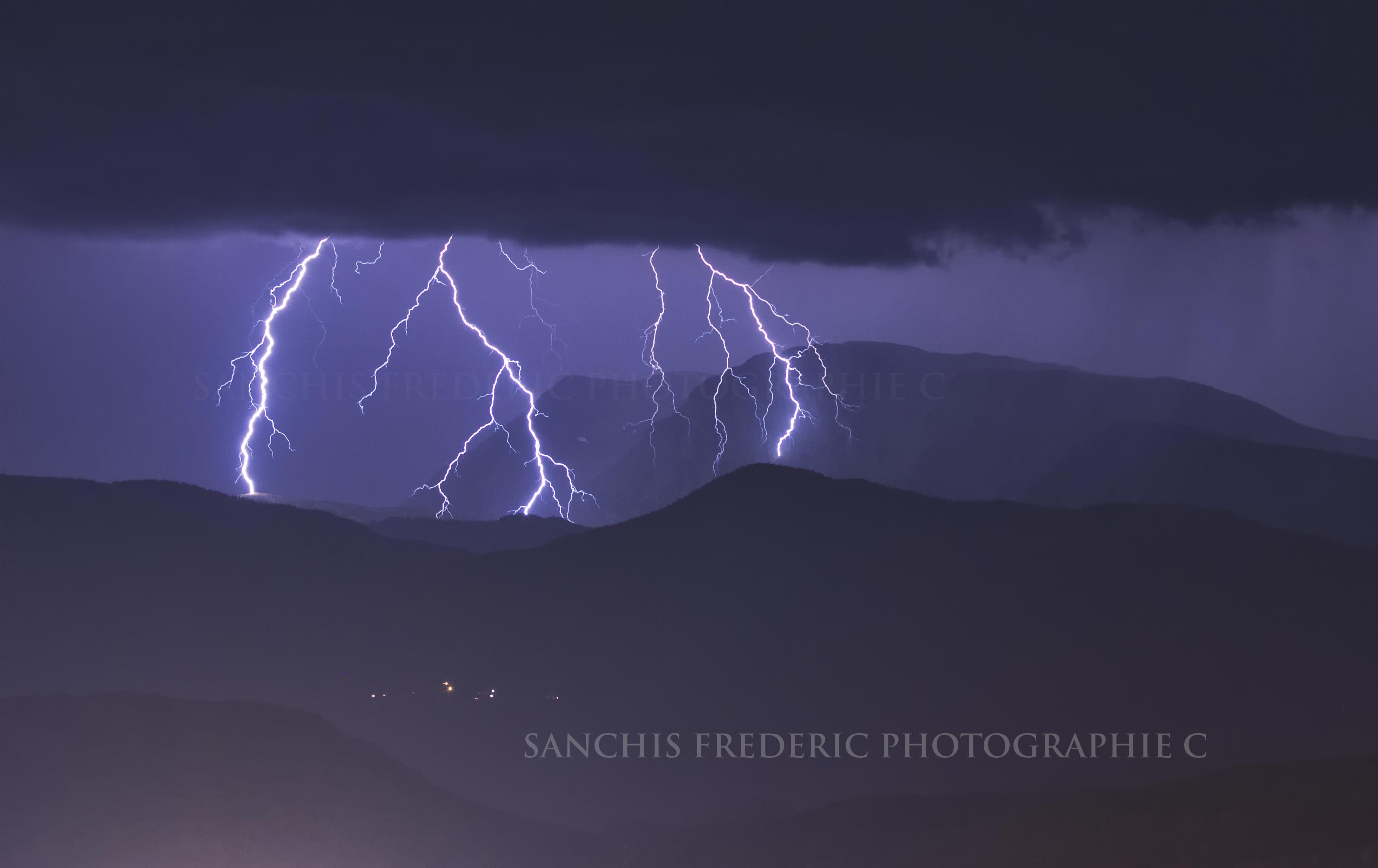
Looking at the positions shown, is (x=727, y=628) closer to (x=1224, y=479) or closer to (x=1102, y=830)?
(x=1102, y=830)

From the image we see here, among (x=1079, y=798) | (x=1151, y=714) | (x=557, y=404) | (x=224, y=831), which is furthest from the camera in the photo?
(x=557, y=404)

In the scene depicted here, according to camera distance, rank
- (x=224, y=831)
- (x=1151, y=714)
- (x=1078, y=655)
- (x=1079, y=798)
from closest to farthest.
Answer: (x=1079, y=798)
(x=224, y=831)
(x=1151, y=714)
(x=1078, y=655)

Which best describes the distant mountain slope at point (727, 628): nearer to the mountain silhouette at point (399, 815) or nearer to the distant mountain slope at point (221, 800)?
the distant mountain slope at point (221, 800)

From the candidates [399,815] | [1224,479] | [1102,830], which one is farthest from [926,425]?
[1102,830]

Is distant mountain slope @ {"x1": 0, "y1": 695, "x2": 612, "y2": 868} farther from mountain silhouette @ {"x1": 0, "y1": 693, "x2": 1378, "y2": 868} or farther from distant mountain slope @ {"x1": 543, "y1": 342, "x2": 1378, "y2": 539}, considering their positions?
distant mountain slope @ {"x1": 543, "y1": 342, "x2": 1378, "y2": 539}

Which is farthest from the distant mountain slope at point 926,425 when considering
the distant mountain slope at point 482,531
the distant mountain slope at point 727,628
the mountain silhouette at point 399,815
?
the mountain silhouette at point 399,815

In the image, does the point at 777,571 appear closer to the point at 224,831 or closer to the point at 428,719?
the point at 428,719

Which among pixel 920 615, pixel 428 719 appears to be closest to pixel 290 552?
pixel 428 719
